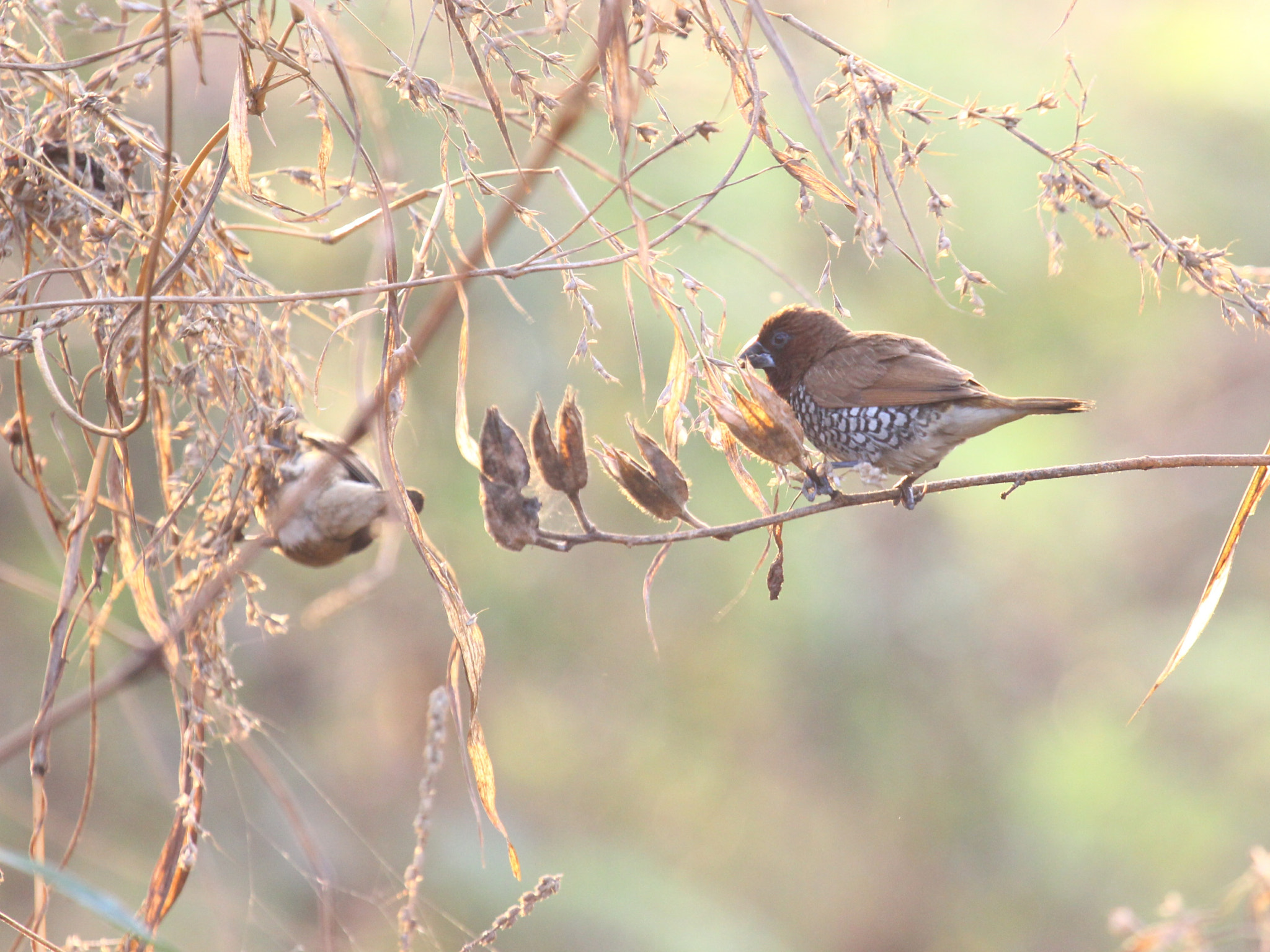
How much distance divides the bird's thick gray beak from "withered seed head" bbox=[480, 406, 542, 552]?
133 cm

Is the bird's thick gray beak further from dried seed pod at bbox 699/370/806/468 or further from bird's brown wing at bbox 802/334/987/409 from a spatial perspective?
dried seed pod at bbox 699/370/806/468

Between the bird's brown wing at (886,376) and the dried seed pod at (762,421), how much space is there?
3.21 ft

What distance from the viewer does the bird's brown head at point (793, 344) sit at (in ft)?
9.00

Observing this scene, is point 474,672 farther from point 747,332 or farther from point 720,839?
point 720,839

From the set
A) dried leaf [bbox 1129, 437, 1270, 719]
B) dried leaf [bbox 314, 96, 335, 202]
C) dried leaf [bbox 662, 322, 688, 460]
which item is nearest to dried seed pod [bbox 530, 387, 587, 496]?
dried leaf [bbox 662, 322, 688, 460]

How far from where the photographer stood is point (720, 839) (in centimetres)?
718

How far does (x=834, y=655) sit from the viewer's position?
266 inches

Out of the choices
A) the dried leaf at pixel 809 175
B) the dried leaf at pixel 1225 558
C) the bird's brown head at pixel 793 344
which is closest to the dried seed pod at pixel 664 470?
the dried leaf at pixel 809 175

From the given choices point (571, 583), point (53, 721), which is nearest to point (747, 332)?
point (571, 583)

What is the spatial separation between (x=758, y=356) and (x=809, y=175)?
123cm

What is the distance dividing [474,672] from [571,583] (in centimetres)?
494

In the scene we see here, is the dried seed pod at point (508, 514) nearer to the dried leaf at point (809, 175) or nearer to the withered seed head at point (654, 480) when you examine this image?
the withered seed head at point (654, 480)

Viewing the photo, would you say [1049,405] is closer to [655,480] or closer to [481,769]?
[655,480]

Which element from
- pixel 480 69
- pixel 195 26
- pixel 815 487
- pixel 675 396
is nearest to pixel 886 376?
pixel 815 487
